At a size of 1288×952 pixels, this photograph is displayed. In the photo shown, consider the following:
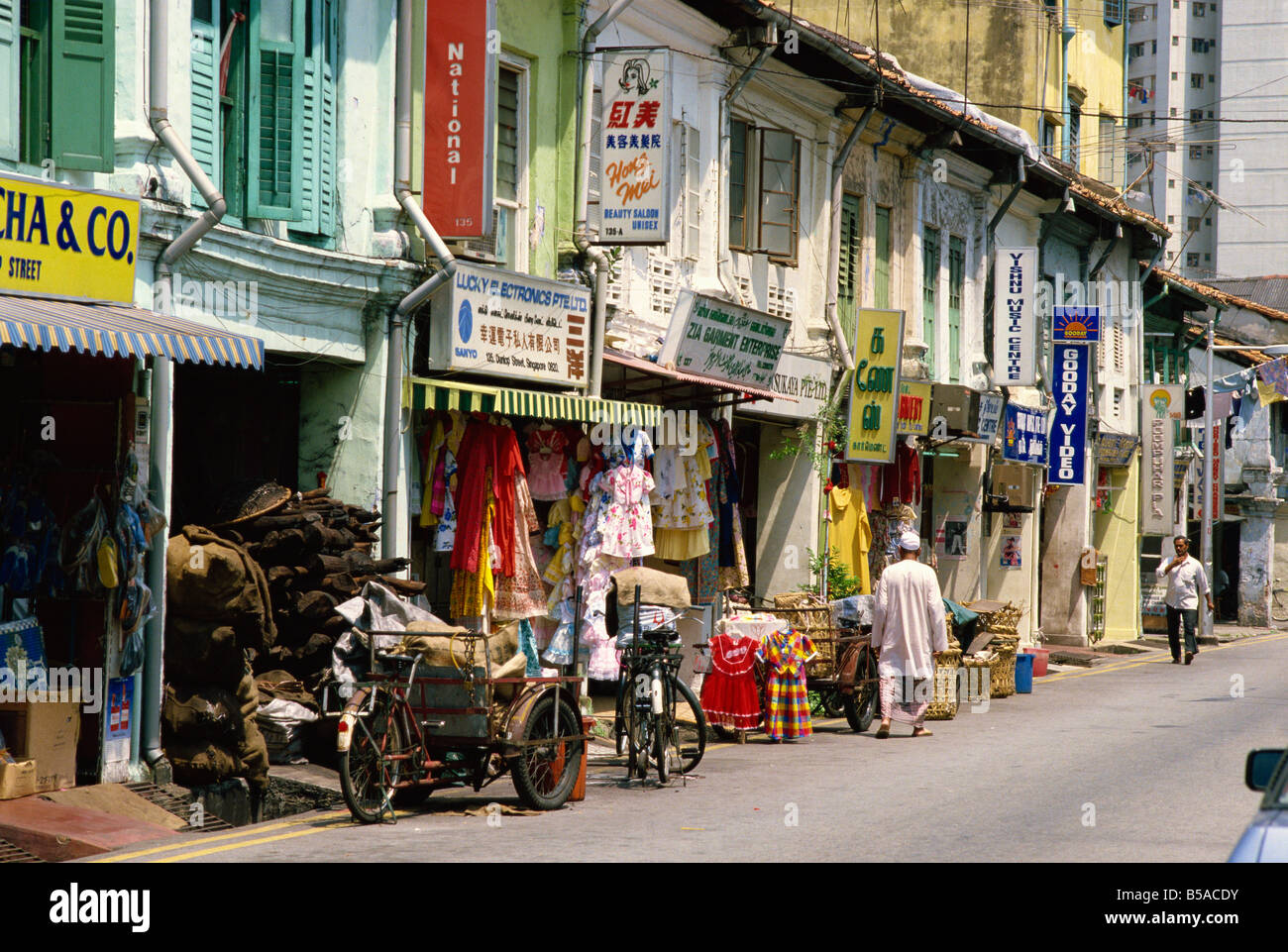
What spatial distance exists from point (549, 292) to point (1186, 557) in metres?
13.3

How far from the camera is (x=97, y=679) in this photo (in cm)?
1038

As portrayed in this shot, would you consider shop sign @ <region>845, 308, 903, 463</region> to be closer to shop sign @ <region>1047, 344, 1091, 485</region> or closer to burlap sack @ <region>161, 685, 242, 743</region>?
shop sign @ <region>1047, 344, 1091, 485</region>

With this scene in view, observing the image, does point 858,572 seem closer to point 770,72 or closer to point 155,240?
point 770,72

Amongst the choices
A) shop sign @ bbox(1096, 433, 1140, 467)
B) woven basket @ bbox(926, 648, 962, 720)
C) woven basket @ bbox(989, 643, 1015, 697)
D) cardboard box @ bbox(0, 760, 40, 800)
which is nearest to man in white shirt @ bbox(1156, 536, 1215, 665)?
woven basket @ bbox(989, 643, 1015, 697)

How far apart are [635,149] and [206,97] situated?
502cm

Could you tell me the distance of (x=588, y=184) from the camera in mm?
15961

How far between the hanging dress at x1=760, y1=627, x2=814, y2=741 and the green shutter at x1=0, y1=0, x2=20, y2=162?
7.75 m

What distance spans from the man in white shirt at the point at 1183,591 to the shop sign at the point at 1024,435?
372 centimetres

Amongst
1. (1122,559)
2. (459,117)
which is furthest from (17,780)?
(1122,559)

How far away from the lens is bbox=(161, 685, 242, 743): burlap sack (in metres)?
10.8

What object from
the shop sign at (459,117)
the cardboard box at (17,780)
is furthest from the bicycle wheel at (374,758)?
the shop sign at (459,117)

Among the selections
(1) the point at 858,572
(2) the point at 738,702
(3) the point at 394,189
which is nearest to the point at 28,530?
(3) the point at 394,189

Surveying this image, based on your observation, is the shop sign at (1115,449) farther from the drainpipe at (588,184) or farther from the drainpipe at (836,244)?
the drainpipe at (588,184)

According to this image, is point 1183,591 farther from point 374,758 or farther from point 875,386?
point 374,758
